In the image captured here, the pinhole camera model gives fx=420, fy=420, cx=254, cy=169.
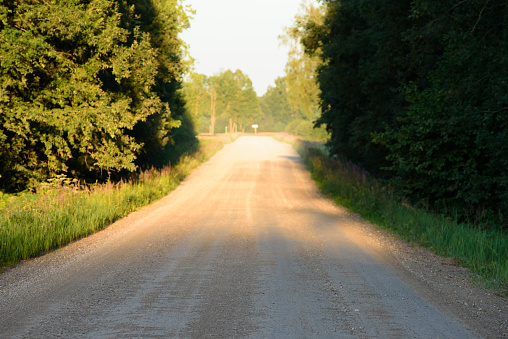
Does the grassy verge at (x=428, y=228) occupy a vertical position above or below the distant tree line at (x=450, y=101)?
below

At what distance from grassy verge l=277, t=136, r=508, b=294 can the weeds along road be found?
1.28m

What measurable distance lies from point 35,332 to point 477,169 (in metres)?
11.6

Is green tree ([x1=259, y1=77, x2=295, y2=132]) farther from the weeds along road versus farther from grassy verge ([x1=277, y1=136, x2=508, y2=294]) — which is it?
the weeds along road

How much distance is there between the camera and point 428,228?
375 inches

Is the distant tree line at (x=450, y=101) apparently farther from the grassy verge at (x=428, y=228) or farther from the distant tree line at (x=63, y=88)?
the distant tree line at (x=63, y=88)

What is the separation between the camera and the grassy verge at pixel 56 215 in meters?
8.13

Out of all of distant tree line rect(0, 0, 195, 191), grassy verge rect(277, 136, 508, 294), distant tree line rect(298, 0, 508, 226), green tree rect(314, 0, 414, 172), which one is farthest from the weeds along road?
green tree rect(314, 0, 414, 172)

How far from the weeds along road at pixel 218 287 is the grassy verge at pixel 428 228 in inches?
50.2

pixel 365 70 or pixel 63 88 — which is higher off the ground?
pixel 365 70

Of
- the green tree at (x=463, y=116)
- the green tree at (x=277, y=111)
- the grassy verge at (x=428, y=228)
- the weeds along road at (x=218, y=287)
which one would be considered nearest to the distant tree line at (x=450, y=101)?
the green tree at (x=463, y=116)

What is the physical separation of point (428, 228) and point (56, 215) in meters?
8.65

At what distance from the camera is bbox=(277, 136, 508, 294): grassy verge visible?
7.29 meters

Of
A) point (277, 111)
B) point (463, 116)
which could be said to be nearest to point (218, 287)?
point (463, 116)

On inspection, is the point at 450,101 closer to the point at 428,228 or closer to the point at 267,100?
the point at 428,228
